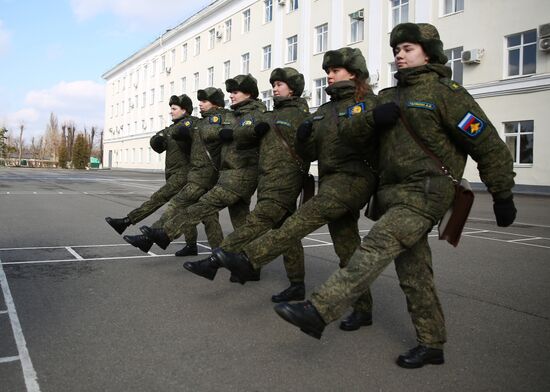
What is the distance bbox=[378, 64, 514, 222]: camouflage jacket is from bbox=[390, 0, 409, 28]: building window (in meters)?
25.1

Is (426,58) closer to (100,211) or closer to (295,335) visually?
(295,335)

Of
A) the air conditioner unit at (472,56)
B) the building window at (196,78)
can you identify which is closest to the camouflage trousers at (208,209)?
the air conditioner unit at (472,56)

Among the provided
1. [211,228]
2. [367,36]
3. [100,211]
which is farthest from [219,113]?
[367,36]

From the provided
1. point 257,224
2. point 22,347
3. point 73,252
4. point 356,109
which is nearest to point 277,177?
point 257,224

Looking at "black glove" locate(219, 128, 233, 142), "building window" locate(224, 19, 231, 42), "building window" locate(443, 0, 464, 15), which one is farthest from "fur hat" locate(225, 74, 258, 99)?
"building window" locate(224, 19, 231, 42)

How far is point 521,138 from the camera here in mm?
21875

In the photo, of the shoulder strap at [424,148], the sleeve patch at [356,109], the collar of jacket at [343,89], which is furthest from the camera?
the collar of jacket at [343,89]

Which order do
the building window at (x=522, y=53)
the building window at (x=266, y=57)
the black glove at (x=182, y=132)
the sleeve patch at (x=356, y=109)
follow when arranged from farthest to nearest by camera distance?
the building window at (x=266, y=57), the building window at (x=522, y=53), the black glove at (x=182, y=132), the sleeve patch at (x=356, y=109)

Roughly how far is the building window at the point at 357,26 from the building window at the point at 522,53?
9210 millimetres

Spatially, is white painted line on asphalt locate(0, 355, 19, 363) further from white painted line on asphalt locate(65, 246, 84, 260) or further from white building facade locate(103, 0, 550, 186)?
white building facade locate(103, 0, 550, 186)

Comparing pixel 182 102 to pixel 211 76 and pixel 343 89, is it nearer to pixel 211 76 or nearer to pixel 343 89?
pixel 343 89

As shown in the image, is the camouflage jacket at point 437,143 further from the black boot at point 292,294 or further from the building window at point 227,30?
the building window at point 227,30

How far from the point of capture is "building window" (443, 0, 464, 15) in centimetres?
2412

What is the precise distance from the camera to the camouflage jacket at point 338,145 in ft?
12.5
